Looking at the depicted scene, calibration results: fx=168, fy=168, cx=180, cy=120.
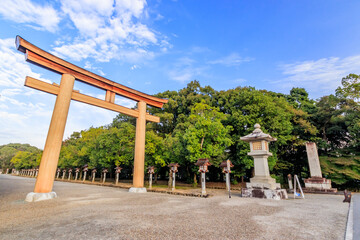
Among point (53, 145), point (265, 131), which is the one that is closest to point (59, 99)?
point (53, 145)

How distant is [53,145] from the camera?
23.4ft

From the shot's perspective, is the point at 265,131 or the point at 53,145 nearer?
the point at 53,145

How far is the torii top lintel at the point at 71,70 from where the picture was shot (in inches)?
276

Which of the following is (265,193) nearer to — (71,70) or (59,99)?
(59,99)

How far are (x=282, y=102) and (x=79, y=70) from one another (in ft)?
55.2

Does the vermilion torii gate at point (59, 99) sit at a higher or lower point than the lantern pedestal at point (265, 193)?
higher

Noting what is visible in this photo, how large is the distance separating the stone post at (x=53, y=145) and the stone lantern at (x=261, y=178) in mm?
8959

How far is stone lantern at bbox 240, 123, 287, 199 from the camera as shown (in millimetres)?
8070

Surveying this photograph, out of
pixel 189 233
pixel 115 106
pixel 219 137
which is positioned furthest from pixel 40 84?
pixel 219 137

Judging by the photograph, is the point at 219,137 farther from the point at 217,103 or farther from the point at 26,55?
the point at 26,55

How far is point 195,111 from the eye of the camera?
17.0 meters

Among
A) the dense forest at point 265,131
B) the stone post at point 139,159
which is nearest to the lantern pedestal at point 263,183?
the dense forest at point 265,131

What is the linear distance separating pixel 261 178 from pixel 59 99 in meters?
10.5

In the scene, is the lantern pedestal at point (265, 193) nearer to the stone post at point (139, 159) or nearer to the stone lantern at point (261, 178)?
the stone lantern at point (261, 178)
